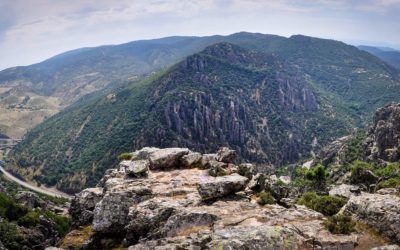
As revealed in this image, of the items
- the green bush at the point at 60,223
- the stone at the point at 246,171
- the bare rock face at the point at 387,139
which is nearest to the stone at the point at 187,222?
the stone at the point at 246,171

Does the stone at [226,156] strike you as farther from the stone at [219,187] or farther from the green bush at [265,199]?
the green bush at [265,199]

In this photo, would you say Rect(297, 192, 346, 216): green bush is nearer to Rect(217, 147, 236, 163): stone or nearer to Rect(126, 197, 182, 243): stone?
Rect(126, 197, 182, 243): stone

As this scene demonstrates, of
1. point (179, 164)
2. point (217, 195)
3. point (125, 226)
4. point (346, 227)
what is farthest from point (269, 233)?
point (179, 164)

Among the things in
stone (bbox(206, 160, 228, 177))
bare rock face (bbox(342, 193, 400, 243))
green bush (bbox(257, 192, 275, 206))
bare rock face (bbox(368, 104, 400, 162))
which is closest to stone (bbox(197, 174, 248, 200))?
green bush (bbox(257, 192, 275, 206))

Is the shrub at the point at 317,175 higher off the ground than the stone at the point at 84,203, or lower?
lower

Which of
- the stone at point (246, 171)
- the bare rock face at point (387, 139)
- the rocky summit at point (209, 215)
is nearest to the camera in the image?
the rocky summit at point (209, 215)

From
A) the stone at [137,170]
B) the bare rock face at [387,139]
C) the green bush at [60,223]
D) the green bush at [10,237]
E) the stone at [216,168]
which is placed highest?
the stone at [137,170]

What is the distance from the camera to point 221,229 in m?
45.8

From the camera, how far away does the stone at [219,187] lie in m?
54.2

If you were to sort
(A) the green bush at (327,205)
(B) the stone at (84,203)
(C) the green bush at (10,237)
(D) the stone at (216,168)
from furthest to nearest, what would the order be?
(C) the green bush at (10,237) → (B) the stone at (84,203) → (D) the stone at (216,168) → (A) the green bush at (327,205)

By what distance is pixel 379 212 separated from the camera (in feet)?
150

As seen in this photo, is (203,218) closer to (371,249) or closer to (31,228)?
(371,249)

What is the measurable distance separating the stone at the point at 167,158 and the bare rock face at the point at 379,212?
102ft

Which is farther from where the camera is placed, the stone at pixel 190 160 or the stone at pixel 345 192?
the stone at pixel 345 192
